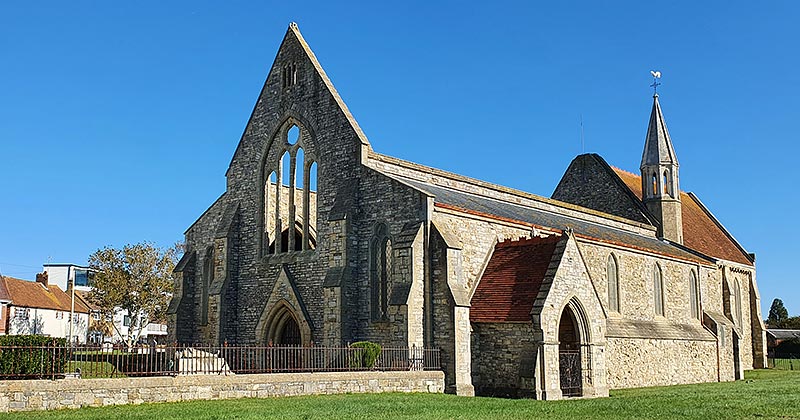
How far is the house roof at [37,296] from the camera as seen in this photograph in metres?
66.6

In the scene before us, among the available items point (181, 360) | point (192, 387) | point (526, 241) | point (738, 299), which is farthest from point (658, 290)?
point (192, 387)

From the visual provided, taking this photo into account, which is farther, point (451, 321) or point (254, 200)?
point (254, 200)

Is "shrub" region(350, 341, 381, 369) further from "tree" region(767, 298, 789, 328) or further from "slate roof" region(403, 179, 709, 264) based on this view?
"tree" region(767, 298, 789, 328)

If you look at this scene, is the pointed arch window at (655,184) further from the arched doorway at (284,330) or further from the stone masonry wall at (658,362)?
the arched doorway at (284,330)

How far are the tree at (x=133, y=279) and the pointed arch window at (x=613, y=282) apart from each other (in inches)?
1271

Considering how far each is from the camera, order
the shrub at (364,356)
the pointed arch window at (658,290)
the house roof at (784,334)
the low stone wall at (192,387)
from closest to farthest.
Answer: the low stone wall at (192,387) → the shrub at (364,356) → the pointed arch window at (658,290) → the house roof at (784,334)

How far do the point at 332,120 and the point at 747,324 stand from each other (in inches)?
1319

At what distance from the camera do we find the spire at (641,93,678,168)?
52.9m

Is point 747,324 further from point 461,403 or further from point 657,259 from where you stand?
point 461,403

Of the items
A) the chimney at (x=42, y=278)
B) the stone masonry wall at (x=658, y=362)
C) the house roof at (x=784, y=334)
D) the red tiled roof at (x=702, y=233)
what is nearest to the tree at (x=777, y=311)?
the house roof at (x=784, y=334)

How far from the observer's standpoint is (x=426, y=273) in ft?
96.7

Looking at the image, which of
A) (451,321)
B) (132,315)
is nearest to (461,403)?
(451,321)

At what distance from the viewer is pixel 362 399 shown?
74.5 feet

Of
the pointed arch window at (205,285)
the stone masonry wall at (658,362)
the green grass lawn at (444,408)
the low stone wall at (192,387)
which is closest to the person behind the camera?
the green grass lawn at (444,408)
